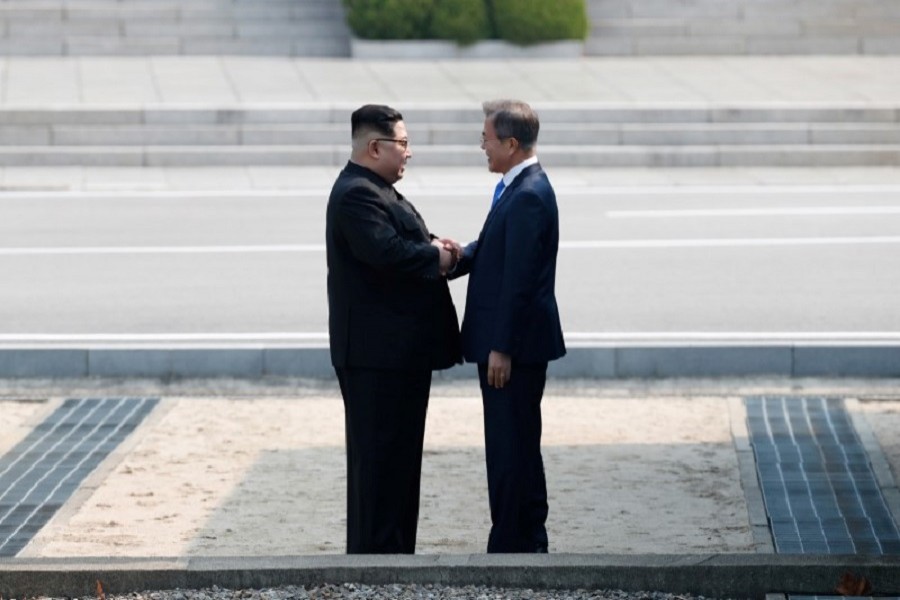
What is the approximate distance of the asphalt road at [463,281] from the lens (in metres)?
11.8

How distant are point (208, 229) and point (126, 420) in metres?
6.15

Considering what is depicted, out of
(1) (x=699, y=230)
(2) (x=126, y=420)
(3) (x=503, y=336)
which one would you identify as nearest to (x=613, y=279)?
(1) (x=699, y=230)

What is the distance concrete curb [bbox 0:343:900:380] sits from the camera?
10438 mm

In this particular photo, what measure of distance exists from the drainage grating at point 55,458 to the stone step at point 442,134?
10104 millimetres

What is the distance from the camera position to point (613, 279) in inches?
530

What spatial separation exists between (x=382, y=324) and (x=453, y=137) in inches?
522

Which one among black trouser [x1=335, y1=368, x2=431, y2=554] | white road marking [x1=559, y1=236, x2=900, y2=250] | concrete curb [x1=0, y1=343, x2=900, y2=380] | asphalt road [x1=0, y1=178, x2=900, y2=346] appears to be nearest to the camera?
black trouser [x1=335, y1=368, x2=431, y2=554]

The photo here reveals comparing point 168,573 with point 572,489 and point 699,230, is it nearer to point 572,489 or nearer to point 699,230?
point 572,489

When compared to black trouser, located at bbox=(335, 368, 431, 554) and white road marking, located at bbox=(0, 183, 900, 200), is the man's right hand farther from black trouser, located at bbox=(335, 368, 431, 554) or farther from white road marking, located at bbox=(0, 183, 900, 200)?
white road marking, located at bbox=(0, 183, 900, 200)

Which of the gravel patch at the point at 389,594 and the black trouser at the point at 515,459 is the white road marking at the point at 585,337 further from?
the gravel patch at the point at 389,594

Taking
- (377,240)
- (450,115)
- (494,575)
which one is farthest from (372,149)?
(450,115)

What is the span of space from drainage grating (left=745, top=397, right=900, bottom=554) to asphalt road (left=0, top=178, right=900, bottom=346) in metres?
1.74

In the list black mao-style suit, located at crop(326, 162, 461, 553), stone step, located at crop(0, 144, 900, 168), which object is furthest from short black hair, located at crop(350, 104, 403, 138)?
stone step, located at crop(0, 144, 900, 168)

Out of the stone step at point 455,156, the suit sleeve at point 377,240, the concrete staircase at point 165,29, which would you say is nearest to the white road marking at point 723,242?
the stone step at point 455,156
